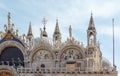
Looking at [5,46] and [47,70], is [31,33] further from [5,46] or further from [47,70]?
[47,70]

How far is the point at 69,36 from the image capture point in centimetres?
5162

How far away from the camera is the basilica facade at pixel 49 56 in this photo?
161 feet

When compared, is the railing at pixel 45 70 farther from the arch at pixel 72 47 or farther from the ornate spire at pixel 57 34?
the ornate spire at pixel 57 34

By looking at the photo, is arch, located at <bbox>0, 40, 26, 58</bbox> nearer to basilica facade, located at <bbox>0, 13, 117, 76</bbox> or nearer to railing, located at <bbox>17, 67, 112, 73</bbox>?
basilica facade, located at <bbox>0, 13, 117, 76</bbox>

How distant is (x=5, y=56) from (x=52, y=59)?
804cm

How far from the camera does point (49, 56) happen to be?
5262 centimetres

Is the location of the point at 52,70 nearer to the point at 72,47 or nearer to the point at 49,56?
the point at 49,56

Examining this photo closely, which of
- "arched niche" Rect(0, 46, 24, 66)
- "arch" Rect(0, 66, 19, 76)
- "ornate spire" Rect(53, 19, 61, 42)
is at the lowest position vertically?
"arch" Rect(0, 66, 19, 76)

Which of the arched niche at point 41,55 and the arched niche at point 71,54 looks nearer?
the arched niche at point 71,54

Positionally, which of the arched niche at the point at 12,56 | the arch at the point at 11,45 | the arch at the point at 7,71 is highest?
the arch at the point at 11,45

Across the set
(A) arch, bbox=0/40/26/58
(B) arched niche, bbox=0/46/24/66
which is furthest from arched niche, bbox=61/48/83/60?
(B) arched niche, bbox=0/46/24/66

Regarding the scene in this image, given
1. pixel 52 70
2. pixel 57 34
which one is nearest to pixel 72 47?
pixel 57 34

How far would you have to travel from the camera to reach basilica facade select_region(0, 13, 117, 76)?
49031mm

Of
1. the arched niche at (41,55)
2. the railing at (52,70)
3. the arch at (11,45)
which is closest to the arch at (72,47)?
the arched niche at (41,55)
